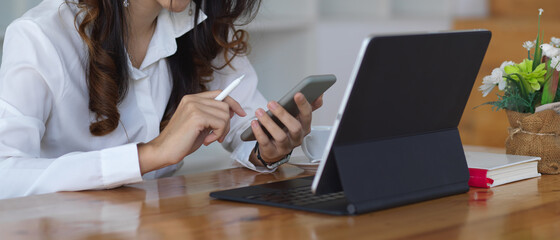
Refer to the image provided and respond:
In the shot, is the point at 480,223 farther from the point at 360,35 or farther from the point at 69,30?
the point at 360,35

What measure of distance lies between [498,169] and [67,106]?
0.91 metres

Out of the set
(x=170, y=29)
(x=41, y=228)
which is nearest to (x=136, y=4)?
(x=170, y=29)

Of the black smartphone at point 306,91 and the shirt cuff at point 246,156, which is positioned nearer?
the black smartphone at point 306,91

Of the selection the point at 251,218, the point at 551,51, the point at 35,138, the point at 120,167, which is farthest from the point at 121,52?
the point at 551,51

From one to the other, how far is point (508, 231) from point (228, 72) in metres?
1.13

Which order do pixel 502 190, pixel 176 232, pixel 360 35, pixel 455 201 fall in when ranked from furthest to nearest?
pixel 360 35 → pixel 502 190 → pixel 455 201 → pixel 176 232

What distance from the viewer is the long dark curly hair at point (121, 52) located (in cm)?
157

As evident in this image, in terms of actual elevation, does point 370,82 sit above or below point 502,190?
above

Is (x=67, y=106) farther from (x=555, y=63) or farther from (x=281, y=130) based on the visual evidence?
(x=555, y=63)

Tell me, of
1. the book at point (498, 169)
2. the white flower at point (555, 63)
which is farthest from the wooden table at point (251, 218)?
the white flower at point (555, 63)

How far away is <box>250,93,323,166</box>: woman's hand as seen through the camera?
1.29 meters

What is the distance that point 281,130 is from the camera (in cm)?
135

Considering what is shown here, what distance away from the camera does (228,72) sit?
190 centimetres

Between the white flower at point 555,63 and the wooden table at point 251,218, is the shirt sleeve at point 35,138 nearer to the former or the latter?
the wooden table at point 251,218
